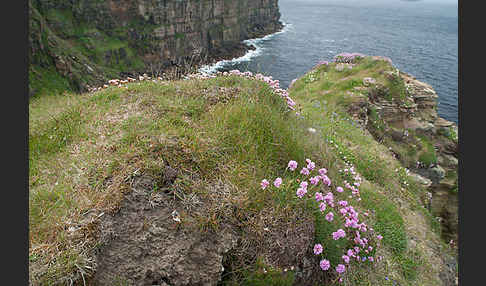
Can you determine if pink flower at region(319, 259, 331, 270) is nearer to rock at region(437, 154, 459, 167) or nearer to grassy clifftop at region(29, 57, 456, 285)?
grassy clifftop at region(29, 57, 456, 285)

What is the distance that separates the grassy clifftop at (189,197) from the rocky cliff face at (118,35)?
27.8 meters

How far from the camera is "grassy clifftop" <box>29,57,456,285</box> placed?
3.34 m

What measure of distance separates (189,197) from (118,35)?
55212mm

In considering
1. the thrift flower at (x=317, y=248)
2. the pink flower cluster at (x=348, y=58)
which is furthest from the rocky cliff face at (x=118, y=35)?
the thrift flower at (x=317, y=248)

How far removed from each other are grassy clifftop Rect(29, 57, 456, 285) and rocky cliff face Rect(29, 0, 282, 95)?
27.8 m

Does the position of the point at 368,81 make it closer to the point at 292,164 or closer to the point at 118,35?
the point at 292,164

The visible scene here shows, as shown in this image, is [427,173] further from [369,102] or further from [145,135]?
[145,135]

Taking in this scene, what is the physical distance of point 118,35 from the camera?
51.4 m

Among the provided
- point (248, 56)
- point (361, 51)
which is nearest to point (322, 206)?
point (248, 56)

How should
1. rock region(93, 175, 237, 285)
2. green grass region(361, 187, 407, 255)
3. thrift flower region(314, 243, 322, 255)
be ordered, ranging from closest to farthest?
1. rock region(93, 175, 237, 285)
2. thrift flower region(314, 243, 322, 255)
3. green grass region(361, 187, 407, 255)

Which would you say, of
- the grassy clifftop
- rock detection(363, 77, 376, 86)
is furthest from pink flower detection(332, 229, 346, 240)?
rock detection(363, 77, 376, 86)

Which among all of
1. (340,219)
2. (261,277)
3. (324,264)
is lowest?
(324,264)

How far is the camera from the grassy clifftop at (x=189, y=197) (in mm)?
3338

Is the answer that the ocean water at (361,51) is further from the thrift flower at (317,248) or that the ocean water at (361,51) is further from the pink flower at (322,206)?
the thrift flower at (317,248)
